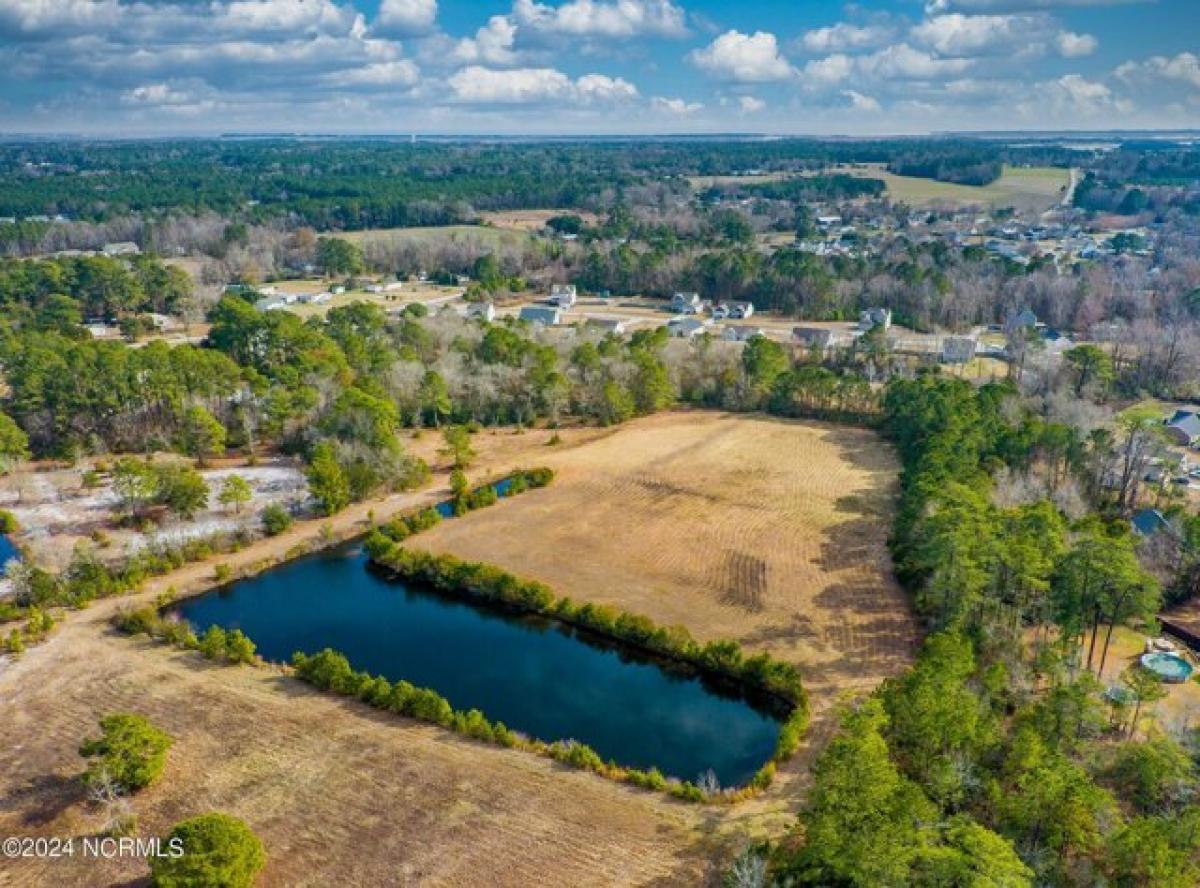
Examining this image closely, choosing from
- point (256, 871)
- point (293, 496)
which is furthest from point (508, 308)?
point (256, 871)

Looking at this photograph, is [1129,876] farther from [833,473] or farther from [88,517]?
[88,517]

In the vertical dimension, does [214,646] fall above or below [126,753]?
below

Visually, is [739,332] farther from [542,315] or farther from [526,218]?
[526,218]

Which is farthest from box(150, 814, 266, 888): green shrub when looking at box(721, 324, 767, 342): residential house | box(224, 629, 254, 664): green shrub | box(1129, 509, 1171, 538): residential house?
box(721, 324, 767, 342): residential house

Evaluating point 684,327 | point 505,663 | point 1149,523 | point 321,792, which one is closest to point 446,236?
point 684,327

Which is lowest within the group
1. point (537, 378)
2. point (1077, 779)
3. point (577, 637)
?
point (577, 637)

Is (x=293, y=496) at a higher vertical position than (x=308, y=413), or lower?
lower
